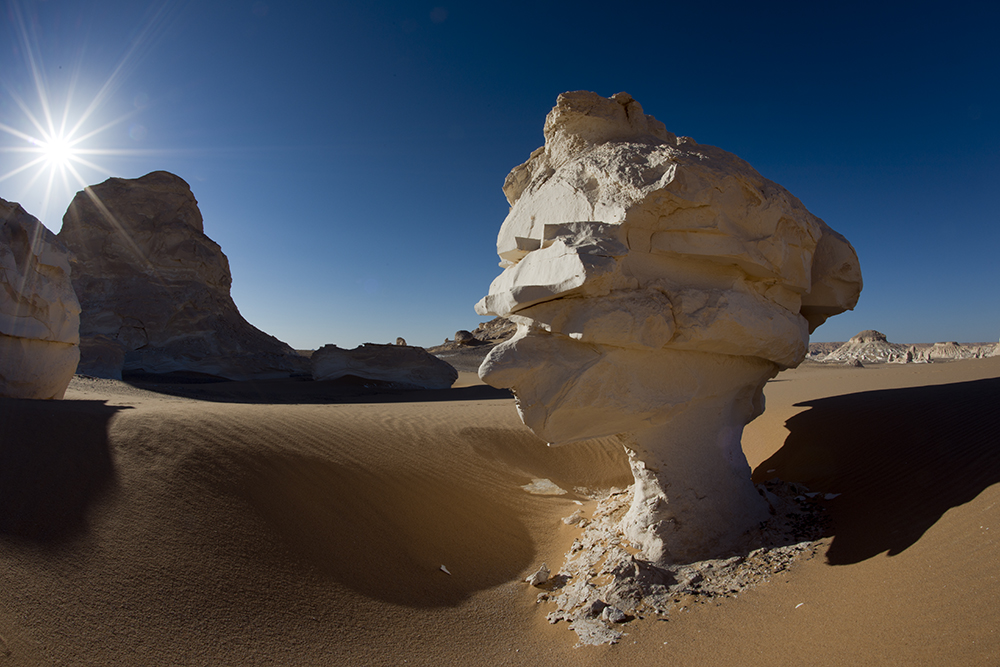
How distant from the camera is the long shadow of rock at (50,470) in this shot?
349 cm

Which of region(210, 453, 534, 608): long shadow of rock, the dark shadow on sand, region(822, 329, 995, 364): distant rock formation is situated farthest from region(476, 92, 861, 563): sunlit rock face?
region(822, 329, 995, 364): distant rock formation

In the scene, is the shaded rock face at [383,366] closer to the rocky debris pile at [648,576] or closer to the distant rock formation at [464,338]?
the rocky debris pile at [648,576]

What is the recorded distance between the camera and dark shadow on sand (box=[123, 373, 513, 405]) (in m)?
14.1

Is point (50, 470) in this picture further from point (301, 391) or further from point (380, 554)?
point (301, 391)

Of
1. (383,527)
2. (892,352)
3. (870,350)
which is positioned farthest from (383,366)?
(870,350)

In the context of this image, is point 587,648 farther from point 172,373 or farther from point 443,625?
point 172,373

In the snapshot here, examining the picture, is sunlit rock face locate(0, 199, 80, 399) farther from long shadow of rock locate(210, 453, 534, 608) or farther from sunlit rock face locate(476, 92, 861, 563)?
sunlit rock face locate(476, 92, 861, 563)

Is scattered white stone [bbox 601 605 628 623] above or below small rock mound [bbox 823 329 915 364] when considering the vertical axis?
below

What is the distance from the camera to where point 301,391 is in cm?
1653

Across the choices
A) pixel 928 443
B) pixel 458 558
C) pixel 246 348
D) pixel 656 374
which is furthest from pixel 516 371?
pixel 246 348

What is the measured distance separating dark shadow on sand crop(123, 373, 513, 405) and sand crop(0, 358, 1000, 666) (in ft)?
27.2

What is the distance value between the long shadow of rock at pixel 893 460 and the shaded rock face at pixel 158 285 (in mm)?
20741

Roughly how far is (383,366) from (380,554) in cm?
1503

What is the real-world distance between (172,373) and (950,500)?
78.2 ft
